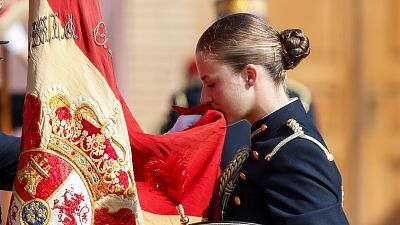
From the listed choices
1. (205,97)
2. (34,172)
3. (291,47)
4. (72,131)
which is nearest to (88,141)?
(72,131)

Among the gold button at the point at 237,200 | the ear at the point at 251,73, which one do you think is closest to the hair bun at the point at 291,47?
the ear at the point at 251,73

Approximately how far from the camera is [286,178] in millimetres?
3047

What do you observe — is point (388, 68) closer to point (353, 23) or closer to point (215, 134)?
point (353, 23)

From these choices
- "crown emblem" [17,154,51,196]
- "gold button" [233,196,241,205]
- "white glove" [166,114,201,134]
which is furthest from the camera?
"white glove" [166,114,201,134]

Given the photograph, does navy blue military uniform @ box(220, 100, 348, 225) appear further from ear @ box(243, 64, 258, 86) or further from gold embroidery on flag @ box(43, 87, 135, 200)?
Answer: gold embroidery on flag @ box(43, 87, 135, 200)

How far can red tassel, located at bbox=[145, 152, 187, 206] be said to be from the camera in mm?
3164

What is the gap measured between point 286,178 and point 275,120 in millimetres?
201

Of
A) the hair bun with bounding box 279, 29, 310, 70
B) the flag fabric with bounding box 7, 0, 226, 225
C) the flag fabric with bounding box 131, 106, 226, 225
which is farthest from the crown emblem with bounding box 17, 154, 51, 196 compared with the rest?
the hair bun with bounding box 279, 29, 310, 70

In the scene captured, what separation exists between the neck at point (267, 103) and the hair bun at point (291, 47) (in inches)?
3.0

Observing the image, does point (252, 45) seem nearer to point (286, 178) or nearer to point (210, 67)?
point (210, 67)

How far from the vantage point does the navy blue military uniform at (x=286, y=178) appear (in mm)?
3016

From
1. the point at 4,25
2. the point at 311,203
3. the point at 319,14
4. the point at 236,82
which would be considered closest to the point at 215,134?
the point at 236,82

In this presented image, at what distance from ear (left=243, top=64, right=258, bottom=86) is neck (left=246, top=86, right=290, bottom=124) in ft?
0.13

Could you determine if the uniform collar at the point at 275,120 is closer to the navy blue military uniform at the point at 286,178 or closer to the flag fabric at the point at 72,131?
the navy blue military uniform at the point at 286,178
